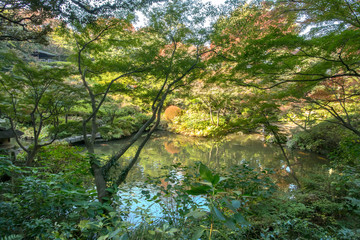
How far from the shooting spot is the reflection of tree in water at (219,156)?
203 inches

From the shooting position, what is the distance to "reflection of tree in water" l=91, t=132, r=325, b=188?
5145 millimetres

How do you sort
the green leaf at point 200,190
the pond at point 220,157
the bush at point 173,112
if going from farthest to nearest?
the bush at point 173,112
the pond at point 220,157
the green leaf at point 200,190

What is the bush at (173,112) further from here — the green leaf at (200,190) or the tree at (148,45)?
the green leaf at (200,190)

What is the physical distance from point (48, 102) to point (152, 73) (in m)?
2.45

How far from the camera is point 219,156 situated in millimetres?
6914

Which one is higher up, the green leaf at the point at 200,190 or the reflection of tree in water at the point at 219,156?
the green leaf at the point at 200,190

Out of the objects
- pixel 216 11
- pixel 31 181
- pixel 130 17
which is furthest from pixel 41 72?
pixel 216 11

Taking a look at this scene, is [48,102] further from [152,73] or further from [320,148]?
[320,148]

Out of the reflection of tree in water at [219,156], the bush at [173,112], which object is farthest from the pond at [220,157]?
the bush at [173,112]

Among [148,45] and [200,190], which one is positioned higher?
[148,45]

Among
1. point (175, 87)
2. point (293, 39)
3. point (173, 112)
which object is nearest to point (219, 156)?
point (175, 87)

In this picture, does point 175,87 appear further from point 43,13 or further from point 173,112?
point 173,112

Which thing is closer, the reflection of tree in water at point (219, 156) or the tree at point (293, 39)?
the tree at point (293, 39)

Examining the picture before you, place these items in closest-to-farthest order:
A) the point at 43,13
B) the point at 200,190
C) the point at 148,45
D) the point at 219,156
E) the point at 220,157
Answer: the point at 200,190
the point at 43,13
the point at 148,45
the point at 220,157
the point at 219,156
